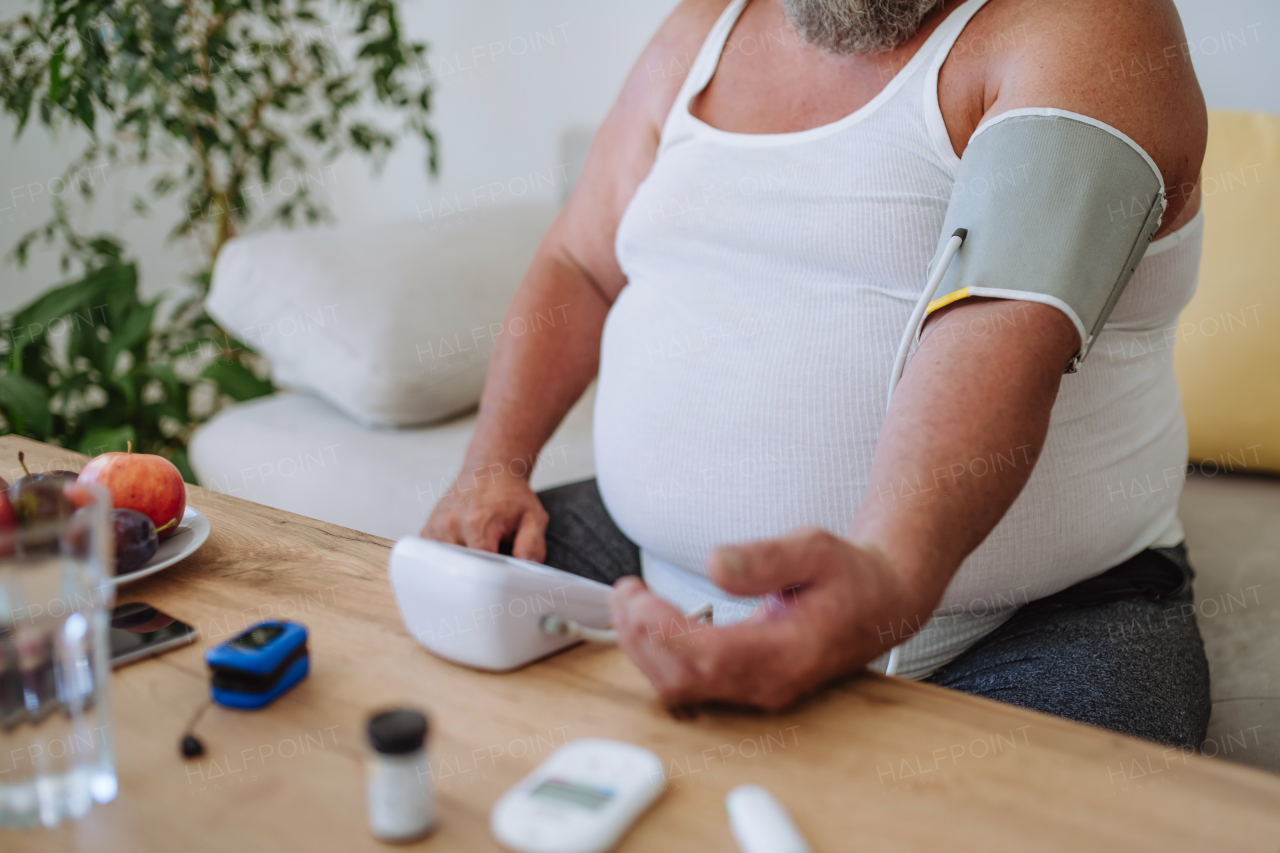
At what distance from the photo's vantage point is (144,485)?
2.23 ft

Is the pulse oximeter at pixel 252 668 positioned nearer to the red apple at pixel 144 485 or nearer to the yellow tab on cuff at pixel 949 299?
the red apple at pixel 144 485

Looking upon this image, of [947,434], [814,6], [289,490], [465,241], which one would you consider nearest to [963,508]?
[947,434]

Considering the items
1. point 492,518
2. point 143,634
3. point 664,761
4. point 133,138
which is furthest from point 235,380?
point 664,761

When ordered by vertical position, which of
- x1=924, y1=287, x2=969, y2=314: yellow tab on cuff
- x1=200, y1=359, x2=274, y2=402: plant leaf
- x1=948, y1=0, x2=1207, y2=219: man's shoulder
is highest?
x1=948, y1=0, x2=1207, y2=219: man's shoulder

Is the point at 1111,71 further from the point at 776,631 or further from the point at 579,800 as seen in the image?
the point at 579,800

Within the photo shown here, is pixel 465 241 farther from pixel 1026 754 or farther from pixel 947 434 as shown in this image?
pixel 1026 754

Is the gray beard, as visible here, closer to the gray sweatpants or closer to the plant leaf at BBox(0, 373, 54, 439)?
the gray sweatpants

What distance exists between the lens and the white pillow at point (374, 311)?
138 centimetres

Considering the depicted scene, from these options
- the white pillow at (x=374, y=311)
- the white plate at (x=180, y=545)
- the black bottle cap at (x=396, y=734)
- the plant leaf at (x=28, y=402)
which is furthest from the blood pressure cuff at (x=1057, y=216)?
the plant leaf at (x=28, y=402)

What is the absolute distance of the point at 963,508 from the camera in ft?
1.77

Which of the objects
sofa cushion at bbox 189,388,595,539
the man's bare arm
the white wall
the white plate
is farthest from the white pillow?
the man's bare arm

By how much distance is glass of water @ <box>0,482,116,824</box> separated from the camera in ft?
1.28

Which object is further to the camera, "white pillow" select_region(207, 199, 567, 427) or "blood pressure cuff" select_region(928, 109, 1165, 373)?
"white pillow" select_region(207, 199, 567, 427)

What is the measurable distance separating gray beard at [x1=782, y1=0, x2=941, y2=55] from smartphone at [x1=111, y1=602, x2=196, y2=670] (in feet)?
2.29
